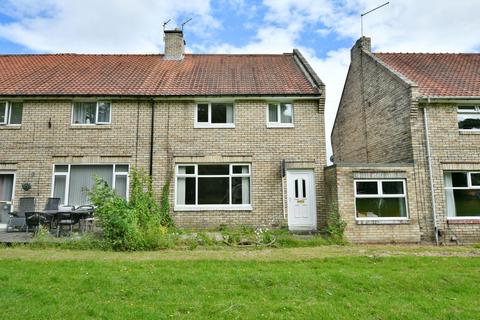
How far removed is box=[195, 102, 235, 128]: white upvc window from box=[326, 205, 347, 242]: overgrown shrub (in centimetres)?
528

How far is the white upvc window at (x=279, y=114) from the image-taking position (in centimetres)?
1365

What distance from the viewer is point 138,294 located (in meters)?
5.55

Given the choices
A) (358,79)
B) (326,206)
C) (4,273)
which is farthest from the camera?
(358,79)

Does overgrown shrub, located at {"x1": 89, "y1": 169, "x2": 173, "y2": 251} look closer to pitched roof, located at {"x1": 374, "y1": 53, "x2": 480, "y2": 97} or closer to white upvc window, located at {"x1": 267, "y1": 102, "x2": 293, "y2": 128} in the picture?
white upvc window, located at {"x1": 267, "y1": 102, "x2": 293, "y2": 128}

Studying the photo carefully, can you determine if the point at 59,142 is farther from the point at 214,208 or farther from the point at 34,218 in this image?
the point at 214,208

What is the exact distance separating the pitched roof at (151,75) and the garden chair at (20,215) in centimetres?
434

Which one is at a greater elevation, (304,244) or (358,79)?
(358,79)

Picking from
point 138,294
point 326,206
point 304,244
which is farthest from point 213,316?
point 326,206

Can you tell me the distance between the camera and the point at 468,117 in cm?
1280

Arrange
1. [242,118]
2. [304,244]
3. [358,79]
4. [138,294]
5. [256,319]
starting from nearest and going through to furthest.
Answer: [256,319] < [138,294] < [304,244] < [242,118] < [358,79]

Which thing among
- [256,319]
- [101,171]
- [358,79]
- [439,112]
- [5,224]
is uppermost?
[358,79]

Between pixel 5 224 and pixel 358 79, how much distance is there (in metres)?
17.1

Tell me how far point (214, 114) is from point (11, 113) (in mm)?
8352

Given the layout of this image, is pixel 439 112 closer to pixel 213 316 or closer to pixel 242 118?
pixel 242 118
